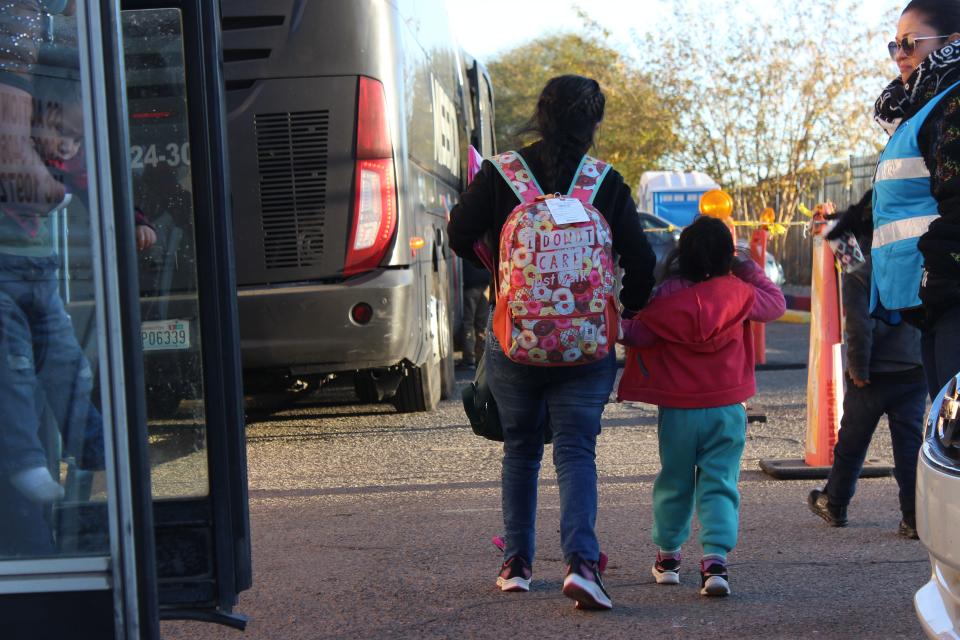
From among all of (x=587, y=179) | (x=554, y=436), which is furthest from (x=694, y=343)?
(x=587, y=179)

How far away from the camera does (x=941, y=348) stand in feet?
13.5

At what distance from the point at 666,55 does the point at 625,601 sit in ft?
78.3

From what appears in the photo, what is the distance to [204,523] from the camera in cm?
405

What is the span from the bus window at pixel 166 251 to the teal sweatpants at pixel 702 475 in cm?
176

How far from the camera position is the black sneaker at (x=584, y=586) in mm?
4520

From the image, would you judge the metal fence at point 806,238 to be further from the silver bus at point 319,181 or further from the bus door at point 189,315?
the bus door at point 189,315

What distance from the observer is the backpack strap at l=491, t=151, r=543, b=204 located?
15.3ft

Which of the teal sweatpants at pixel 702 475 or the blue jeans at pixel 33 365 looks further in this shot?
the teal sweatpants at pixel 702 475

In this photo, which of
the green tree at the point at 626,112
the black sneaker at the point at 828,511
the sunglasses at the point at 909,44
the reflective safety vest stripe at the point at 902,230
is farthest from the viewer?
the green tree at the point at 626,112

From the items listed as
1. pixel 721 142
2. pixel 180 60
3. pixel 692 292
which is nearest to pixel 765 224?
pixel 692 292

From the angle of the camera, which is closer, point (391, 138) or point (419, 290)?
point (391, 138)

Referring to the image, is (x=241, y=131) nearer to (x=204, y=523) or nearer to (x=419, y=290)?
(x=419, y=290)

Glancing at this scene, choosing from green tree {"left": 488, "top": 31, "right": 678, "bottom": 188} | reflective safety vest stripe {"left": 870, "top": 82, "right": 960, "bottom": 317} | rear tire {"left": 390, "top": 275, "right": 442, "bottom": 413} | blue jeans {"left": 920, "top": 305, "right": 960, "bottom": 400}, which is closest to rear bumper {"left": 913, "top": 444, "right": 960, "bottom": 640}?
blue jeans {"left": 920, "top": 305, "right": 960, "bottom": 400}

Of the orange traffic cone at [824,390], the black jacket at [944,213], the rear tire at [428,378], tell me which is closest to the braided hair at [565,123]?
the black jacket at [944,213]
